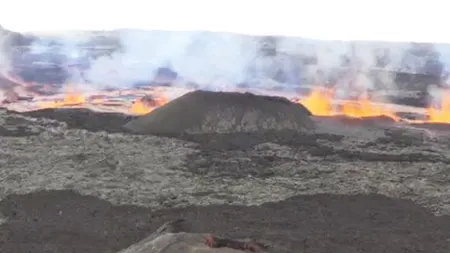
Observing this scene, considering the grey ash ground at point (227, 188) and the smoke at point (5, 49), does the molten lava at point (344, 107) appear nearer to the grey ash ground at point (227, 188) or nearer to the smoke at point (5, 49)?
the grey ash ground at point (227, 188)

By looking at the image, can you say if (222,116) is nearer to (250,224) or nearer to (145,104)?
(145,104)

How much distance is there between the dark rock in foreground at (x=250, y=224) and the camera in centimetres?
1105

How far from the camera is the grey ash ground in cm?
1151

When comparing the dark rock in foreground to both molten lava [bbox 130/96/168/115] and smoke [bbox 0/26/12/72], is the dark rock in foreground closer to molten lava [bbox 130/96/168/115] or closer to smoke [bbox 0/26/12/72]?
molten lava [bbox 130/96/168/115]

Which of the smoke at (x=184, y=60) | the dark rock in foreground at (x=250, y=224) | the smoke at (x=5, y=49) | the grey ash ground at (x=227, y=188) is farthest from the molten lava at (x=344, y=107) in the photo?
the smoke at (x=5, y=49)

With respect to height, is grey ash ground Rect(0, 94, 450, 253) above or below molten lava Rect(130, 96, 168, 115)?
below

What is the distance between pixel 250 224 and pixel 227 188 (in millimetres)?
2342

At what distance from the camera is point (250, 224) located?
11992 millimetres

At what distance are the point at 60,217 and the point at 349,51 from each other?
89.3 feet

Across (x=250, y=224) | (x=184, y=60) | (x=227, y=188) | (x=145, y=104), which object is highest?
(x=184, y=60)

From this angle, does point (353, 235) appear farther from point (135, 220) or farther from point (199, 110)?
point (199, 110)

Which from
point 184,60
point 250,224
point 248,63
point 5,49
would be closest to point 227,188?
point 250,224

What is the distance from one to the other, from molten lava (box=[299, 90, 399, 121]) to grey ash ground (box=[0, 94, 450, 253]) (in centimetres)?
450

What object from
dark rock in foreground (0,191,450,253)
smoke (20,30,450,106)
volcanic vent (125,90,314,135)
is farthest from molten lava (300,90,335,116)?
dark rock in foreground (0,191,450,253)
